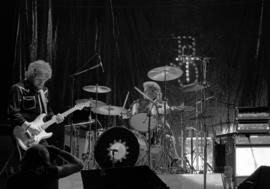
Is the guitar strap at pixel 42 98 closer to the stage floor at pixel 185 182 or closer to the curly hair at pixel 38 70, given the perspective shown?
the curly hair at pixel 38 70

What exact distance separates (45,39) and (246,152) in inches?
175

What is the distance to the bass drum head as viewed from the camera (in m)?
6.42

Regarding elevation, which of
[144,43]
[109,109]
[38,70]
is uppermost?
[144,43]

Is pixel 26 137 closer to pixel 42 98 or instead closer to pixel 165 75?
pixel 42 98

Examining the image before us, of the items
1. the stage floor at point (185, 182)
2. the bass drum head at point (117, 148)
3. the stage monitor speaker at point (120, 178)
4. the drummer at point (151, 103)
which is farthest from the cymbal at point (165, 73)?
the stage monitor speaker at point (120, 178)

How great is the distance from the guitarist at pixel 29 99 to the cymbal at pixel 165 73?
2.43 metres

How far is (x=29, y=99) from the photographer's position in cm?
518

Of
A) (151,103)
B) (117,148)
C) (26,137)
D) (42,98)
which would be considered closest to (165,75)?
(151,103)

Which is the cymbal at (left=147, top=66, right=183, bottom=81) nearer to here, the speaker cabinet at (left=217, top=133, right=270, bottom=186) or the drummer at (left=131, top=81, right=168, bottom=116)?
the drummer at (left=131, top=81, right=168, bottom=116)

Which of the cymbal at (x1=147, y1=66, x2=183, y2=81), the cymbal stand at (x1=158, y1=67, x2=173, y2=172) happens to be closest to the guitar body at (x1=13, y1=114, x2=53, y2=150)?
the cymbal stand at (x1=158, y1=67, x2=173, y2=172)

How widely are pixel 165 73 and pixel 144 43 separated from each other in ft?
4.05

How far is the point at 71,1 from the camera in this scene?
26.5ft

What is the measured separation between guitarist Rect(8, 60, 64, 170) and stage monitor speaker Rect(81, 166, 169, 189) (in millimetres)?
1904

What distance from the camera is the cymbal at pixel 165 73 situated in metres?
7.02
